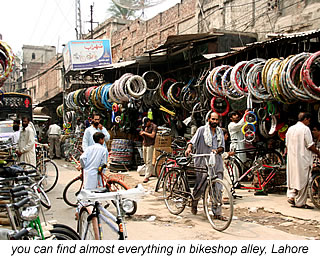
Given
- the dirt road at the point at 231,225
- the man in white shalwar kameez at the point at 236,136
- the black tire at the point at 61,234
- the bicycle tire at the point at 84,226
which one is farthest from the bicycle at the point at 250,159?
the black tire at the point at 61,234

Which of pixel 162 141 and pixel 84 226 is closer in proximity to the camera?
pixel 84 226

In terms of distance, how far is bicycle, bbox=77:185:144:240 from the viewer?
361 cm

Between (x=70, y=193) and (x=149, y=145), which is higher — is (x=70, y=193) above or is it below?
below

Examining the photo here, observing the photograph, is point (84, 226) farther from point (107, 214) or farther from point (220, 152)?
point (220, 152)

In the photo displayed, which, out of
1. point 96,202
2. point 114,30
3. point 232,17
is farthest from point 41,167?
point 114,30

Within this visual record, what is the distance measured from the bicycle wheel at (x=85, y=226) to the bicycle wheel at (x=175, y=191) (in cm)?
257

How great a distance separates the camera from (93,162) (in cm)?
602

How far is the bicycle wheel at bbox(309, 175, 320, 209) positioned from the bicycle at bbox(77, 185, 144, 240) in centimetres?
426

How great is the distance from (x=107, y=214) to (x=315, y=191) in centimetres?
471

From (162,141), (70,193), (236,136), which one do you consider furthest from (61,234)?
(162,141)

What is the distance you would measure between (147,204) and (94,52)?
1336 centimetres

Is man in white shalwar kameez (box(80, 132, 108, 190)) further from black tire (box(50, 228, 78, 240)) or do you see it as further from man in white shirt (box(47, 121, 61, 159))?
man in white shirt (box(47, 121, 61, 159))

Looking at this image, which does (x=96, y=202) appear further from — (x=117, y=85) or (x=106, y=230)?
(x=117, y=85)

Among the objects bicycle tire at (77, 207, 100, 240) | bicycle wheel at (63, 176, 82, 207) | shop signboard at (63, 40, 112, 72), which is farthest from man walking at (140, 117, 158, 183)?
shop signboard at (63, 40, 112, 72)
